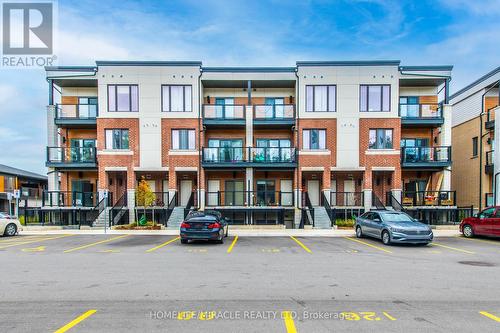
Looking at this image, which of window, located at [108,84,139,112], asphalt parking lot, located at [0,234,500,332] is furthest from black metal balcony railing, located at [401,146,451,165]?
window, located at [108,84,139,112]

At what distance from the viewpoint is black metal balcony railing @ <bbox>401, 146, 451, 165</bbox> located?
889 inches

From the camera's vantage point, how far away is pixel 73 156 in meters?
23.1

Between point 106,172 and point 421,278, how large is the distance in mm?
21362

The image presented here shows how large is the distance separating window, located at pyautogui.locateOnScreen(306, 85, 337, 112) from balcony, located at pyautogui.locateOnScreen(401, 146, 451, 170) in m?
6.34

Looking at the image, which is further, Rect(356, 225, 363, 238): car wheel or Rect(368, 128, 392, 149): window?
Rect(368, 128, 392, 149): window

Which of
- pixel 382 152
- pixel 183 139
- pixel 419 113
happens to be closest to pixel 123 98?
pixel 183 139

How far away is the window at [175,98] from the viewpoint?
23000mm

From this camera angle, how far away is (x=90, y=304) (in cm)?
589

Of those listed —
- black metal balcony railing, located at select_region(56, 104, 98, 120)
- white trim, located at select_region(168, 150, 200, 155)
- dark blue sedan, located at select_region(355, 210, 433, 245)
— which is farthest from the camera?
black metal balcony railing, located at select_region(56, 104, 98, 120)

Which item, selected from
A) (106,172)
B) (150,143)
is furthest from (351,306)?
(106,172)

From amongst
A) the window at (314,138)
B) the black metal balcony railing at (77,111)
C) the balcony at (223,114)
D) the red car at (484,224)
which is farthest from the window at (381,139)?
the black metal balcony railing at (77,111)

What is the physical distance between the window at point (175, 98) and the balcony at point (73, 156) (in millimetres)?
6428

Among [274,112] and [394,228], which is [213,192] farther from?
[394,228]

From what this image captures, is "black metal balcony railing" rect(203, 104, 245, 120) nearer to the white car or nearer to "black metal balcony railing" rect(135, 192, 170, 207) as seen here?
"black metal balcony railing" rect(135, 192, 170, 207)
